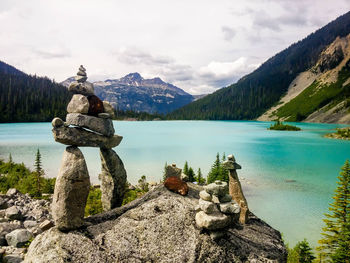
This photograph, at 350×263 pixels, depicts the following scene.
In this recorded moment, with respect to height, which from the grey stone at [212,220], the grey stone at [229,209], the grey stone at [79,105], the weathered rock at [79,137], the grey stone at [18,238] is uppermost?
the grey stone at [79,105]

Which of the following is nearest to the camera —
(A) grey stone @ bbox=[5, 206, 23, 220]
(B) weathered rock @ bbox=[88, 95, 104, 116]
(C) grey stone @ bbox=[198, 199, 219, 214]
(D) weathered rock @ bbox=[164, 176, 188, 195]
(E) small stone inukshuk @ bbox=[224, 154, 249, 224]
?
(C) grey stone @ bbox=[198, 199, 219, 214]

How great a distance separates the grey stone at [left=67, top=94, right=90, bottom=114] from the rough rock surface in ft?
16.1

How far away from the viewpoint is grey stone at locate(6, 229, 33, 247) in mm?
12766

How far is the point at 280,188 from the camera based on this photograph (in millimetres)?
31078

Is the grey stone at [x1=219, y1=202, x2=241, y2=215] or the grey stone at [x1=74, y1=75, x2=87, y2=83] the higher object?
the grey stone at [x1=74, y1=75, x2=87, y2=83]

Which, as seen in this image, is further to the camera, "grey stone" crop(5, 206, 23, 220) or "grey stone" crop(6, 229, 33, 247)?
"grey stone" crop(5, 206, 23, 220)

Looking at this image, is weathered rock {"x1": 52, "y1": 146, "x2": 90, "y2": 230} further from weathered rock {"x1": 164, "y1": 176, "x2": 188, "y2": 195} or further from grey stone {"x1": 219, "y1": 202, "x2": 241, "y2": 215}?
grey stone {"x1": 219, "y1": 202, "x2": 241, "y2": 215}

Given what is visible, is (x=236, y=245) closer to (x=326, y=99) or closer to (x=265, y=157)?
(x=265, y=157)

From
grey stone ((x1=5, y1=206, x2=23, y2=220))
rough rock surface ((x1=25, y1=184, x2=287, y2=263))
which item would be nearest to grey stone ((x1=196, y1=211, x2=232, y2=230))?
rough rock surface ((x1=25, y1=184, x2=287, y2=263))

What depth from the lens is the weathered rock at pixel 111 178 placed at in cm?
1213

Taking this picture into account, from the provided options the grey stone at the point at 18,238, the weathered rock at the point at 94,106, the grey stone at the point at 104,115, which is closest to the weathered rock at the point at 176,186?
the grey stone at the point at 104,115

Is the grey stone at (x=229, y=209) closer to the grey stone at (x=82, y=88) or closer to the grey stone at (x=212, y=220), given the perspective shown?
the grey stone at (x=212, y=220)

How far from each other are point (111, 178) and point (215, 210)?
234 inches

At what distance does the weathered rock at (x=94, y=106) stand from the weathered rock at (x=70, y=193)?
224 cm
